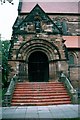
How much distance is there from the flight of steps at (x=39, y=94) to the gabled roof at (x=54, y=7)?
1640 centimetres

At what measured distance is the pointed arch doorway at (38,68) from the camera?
2353 cm

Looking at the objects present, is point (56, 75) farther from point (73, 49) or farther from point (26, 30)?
point (73, 49)

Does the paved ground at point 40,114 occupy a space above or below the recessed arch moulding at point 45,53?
below

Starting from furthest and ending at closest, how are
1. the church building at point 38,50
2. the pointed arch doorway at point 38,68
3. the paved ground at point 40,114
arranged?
the pointed arch doorway at point 38,68, the church building at point 38,50, the paved ground at point 40,114

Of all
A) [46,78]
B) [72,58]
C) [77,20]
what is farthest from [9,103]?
[77,20]

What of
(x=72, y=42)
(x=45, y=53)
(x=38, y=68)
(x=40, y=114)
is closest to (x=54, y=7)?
(x=72, y=42)

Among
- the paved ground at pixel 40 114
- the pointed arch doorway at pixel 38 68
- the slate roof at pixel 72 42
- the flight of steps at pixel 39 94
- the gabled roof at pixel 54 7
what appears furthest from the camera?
the gabled roof at pixel 54 7

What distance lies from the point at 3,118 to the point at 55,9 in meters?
25.7

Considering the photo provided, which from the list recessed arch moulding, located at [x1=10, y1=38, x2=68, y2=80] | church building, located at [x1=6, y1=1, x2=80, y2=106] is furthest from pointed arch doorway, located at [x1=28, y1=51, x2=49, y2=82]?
recessed arch moulding, located at [x1=10, y1=38, x2=68, y2=80]

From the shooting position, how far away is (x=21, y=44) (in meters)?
21.3

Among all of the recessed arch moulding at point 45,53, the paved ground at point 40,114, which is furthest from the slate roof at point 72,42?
the paved ground at point 40,114

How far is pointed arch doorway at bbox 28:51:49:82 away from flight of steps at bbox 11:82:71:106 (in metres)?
4.21

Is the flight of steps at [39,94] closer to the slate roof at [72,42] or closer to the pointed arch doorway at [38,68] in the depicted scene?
the pointed arch doorway at [38,68]

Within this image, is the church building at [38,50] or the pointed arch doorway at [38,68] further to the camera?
the pointed arch doorway at [38,68]
